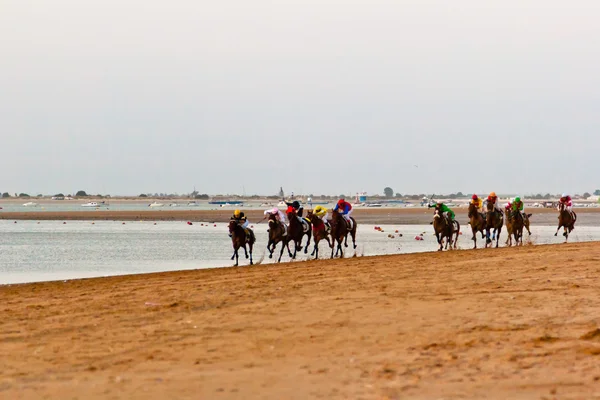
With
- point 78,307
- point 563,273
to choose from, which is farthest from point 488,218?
point 78,307

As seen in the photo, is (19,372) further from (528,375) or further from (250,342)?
(528,375)

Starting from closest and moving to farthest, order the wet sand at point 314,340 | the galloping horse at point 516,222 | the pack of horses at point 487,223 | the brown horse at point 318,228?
the wet sand at point 314,340 → the brown horse at point 318,228 → the pack of horses at point 487,223 → the galloping horse at point 516,222

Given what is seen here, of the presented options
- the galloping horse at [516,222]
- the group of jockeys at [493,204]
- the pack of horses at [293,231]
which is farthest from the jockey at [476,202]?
the pack of horses at [293,231]

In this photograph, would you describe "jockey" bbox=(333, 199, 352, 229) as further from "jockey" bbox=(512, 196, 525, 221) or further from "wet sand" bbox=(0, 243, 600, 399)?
"wet sand" bbox=(0, 243, 600, 399)

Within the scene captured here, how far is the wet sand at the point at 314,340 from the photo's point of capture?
7449mm

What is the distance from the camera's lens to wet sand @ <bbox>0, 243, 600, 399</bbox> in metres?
7.45

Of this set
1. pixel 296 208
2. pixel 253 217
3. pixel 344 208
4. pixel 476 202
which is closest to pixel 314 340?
pixel 296 208

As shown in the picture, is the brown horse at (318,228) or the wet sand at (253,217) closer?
the brown horse at (318,228)

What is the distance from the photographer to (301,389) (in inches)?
291

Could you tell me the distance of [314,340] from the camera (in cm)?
945

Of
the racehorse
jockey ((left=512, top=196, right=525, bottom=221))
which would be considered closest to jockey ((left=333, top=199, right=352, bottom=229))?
the racehorse

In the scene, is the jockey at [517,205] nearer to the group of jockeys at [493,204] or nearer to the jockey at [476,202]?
the group of jockeys at [493,204]

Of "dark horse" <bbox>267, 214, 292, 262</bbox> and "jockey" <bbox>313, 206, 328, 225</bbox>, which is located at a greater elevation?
"jockey" <bbox>313, 206, 328, 225</bbox>

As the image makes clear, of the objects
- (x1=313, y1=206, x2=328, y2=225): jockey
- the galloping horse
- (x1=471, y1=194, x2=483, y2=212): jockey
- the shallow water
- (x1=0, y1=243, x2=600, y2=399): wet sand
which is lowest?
the shallow water
